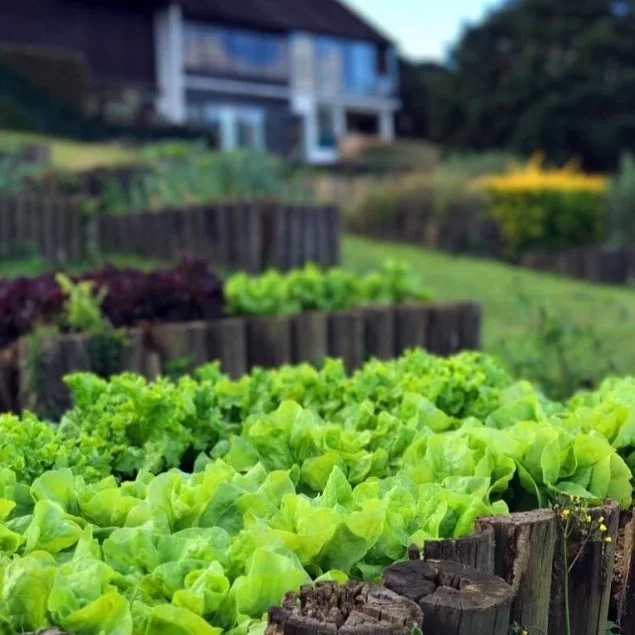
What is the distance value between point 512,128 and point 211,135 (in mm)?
18002

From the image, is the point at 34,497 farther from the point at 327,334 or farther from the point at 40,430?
the point at 327,334

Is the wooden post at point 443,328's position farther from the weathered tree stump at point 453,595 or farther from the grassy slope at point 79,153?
the grassy slope at point 79,153

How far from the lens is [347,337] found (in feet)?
23.5

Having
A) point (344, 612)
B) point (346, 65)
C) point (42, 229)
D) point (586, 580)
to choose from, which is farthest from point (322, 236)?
point (346, 65)

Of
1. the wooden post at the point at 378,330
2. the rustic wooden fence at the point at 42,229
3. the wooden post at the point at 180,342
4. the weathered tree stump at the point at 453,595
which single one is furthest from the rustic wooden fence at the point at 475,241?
the weathered tree stump at the point at 453,595

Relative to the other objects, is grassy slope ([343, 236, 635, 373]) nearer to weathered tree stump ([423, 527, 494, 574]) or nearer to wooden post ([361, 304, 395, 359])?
wooden post ([361, 304, 395, 359])

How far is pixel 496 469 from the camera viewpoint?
3258 millimetres

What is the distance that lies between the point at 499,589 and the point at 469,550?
227 mm

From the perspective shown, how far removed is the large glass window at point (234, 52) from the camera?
4459cm

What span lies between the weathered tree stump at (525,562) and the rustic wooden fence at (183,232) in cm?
896

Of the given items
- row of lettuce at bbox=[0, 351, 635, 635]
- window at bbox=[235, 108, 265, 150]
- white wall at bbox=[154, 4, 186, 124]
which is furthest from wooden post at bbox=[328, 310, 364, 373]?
white wall at bbox=[154, 4, 186, 124]

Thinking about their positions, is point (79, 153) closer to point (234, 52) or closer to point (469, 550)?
point (469, 550)

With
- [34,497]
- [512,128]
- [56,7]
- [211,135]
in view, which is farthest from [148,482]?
[512,128]

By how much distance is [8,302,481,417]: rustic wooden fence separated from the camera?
19.6 ft
